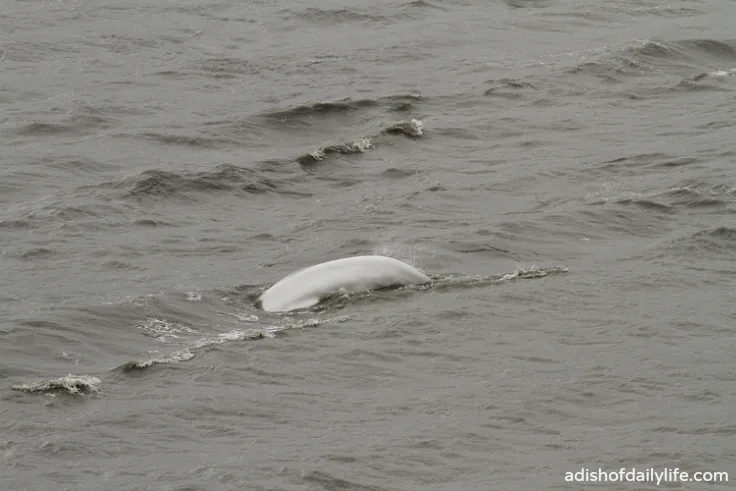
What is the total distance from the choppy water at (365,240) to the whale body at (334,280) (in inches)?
8.6

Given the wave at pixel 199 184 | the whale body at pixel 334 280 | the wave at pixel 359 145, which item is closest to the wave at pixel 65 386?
the whale body at pixel 334 280

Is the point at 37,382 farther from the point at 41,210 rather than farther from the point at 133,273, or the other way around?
the point at 41,210

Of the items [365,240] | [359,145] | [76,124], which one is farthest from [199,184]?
[76,124]

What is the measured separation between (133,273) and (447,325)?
4442 millimetres

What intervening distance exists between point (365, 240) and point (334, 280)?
286cm

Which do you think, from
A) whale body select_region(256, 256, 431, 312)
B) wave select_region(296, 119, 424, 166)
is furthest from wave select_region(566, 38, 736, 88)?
whale body select_region(256, 256, 431, 312)

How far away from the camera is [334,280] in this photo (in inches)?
713

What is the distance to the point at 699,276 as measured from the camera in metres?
19.1

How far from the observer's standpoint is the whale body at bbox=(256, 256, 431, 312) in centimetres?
1789

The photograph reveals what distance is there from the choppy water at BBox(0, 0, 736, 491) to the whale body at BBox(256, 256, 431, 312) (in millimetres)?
219

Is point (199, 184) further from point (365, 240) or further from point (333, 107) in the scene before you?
point (333, 107)

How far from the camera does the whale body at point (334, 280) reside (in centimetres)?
1789

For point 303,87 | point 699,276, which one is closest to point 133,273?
point 699,276

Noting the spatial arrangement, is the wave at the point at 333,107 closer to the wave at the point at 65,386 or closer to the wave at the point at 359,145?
the wave at the point at 359,145
